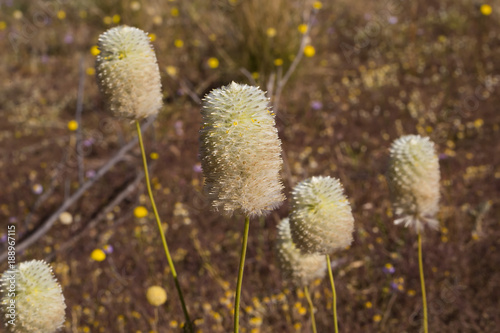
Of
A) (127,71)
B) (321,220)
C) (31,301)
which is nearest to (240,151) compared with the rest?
(321,220)

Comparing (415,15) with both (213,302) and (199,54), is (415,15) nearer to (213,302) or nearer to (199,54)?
(199,54)

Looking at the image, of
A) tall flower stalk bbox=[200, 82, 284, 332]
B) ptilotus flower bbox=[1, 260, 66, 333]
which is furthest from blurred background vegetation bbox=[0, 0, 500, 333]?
tall flower stalk bbox=[200, 82, 284, 332]

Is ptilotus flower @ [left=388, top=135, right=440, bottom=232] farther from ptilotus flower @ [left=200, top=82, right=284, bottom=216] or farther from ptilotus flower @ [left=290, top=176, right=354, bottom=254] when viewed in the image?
ptilotus flower @ [left=200, top=82, right=284, bottom=216]

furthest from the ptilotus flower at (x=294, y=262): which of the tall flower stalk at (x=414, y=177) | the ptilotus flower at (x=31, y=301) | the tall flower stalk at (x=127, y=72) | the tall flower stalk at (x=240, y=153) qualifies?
the ptilotus flower at (x=31, y=301)

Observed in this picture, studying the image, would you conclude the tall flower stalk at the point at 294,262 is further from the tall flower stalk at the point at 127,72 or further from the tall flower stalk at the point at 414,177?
the tall flower stalk at the point at 127,72

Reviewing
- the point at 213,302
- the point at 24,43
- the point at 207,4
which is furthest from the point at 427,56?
the point at 24,43

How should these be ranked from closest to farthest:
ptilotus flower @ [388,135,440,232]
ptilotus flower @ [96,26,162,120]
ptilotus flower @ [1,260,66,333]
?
ptilotus flower @ [1,260,66,333] → ptilotus flower @ [96,26,162,120] → ptilotus flower @ [388,135,440,232]
